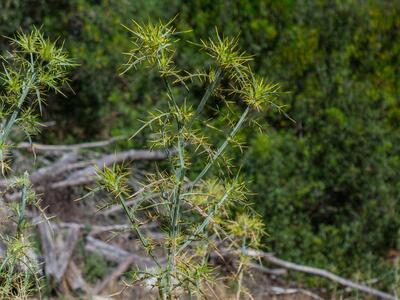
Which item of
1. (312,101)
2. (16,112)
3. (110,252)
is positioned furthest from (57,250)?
(16,112)

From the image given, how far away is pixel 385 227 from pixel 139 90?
2867 millimetres

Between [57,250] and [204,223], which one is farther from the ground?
[204,223]

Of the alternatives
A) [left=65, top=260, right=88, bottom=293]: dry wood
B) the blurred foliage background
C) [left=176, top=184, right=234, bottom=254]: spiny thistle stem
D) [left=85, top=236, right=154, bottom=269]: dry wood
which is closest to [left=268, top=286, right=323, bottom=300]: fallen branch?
the blurred foliage background

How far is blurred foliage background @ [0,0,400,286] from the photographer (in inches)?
335

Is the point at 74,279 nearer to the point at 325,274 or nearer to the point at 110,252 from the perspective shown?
the point at 110,252

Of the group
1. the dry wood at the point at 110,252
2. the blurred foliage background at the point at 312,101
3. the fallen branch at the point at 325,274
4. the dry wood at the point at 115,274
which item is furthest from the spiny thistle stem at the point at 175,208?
the blurred foliage background at the point at 312,101

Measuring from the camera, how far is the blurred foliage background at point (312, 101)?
8508 millimetres

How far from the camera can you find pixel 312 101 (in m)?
8.62

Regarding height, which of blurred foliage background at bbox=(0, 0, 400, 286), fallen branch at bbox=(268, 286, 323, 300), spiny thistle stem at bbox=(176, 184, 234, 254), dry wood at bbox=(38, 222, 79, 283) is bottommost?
fallen branch at bbox=(268, 286, 323, 300)

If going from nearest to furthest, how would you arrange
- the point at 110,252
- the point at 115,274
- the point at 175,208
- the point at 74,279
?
the point at 175,208 → the point at 74,279 → the point at 115,274 → the point at 110,252

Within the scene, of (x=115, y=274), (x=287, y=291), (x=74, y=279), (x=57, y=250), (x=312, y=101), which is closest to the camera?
(x=74, y=279)

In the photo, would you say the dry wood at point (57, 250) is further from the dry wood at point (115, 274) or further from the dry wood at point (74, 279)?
the dry wood at point (115, 274)

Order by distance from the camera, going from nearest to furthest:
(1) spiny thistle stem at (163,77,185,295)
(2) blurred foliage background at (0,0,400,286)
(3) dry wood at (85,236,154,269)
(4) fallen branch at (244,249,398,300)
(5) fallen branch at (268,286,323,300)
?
(1) spiny thistle stem at (163,77,185,295), (3) dry wood at (85,236,154,269), (4) fallen branch at (244,249,398,300), (5) fallen branch at (268,286,323,300), (2) blurred foliage background at (0,0,400,286)

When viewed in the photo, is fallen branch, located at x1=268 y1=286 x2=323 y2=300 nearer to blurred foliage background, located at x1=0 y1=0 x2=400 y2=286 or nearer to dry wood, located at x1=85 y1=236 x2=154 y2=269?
blurred foliage background, located at x1=0 y1=0 x2=400 y2=286
